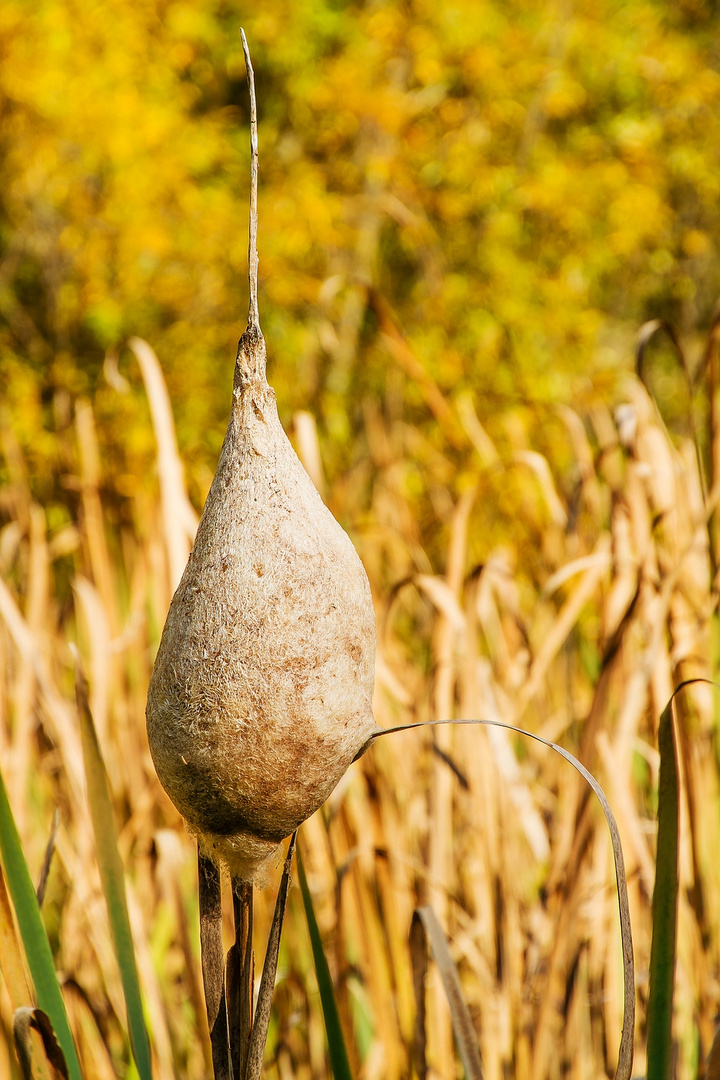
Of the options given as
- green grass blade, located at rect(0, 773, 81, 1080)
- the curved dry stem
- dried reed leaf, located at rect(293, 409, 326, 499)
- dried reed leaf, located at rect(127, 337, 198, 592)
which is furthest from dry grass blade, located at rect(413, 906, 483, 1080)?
dried reed leaf, located at rect(293, 409, 326, 499)

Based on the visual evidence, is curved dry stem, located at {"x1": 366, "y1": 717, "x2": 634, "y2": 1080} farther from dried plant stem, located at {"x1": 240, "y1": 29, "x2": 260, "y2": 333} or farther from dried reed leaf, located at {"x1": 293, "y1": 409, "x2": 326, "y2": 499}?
dried reed leaf, located at {"x1": 293, "y1": 409, "x2": 326, "y2": 499}

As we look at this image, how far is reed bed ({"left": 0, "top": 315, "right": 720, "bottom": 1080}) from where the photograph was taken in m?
0.69

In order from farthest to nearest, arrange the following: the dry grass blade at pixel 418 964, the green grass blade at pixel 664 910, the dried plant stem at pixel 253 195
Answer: the dry grass blade at pixel 418 964, the green grass blade at pixel 664 910, the dried plant stem at pixel 253 195

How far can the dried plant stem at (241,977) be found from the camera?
1.14 feet

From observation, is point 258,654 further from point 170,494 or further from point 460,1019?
point 170,494

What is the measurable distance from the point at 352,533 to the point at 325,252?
1790mm

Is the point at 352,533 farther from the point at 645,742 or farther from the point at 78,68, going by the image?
the point at 78,68

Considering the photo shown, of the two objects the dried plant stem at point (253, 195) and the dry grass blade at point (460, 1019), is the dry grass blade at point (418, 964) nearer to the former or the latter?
the dry grass blade at point (460, 1019)

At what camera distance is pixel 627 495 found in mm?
866

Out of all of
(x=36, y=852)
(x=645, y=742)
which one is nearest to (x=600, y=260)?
(x=645, y=742)

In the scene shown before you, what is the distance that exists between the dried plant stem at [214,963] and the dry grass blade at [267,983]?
12mm

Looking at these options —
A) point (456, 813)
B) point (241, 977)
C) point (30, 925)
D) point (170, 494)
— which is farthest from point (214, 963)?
point (456, 813)

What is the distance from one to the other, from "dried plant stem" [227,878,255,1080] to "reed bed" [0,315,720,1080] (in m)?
0.26

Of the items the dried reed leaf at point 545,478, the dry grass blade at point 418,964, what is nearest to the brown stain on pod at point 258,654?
→ the dry grass blade at point 418,964
